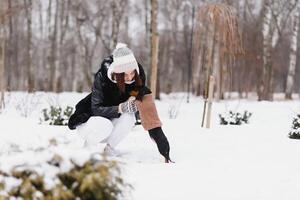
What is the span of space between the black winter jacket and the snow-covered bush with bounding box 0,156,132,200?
248cm

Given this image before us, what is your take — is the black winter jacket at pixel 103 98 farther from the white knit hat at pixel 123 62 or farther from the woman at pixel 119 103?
the white knit hat at pixel 123 62

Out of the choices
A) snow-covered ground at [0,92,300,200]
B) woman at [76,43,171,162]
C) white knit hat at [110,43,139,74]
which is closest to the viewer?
snow-covered ground at [0,92,300,200]

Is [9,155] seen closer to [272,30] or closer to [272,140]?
[272,140]

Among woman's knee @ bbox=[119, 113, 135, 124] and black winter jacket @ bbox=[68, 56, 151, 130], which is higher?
black winter jacket @ bbox=[68, 56, 151, 130]

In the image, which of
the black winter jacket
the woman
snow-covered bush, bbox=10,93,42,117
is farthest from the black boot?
snow-covered bush, bbox=10,93,42,117

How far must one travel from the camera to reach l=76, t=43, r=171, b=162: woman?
4.87 m

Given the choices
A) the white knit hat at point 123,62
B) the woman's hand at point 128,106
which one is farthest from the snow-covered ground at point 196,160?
the white knit hat at point 123,62

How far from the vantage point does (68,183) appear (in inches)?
96.1

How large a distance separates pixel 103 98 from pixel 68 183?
2622mm

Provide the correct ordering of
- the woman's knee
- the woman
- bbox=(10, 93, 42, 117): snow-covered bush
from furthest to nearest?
bbox=(10, 93, 42, 117): snow-covered bush < the woman's knee < the woman

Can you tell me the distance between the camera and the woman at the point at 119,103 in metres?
4.87

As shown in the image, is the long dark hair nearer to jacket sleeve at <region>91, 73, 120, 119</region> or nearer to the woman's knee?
jacket sleeve at <region>91, 73, 120, 119</region>

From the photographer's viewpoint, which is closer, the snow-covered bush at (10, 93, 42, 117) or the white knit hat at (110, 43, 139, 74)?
the white knit hat at (110, 43, 139, 74)

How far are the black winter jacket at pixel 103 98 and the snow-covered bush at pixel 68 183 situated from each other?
8.14 ft
